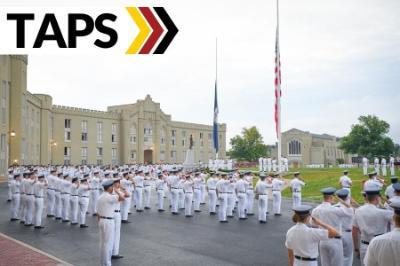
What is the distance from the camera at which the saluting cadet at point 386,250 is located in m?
4.25

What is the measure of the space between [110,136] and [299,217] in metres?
63.9

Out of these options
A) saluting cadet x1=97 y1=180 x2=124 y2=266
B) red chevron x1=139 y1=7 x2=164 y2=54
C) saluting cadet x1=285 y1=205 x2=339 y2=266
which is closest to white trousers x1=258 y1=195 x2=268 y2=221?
saluting cadet x1=97 y1=180 x2=124 y2=266

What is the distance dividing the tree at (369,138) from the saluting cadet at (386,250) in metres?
66.8

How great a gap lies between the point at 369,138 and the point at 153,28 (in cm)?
5824

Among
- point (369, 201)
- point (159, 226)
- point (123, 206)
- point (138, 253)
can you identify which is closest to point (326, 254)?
point (369, 201)

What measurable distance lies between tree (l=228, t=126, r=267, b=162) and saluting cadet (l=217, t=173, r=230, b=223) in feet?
217

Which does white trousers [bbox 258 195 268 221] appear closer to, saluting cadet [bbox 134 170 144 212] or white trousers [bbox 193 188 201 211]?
white trousers [bbox 193 188 201 211]

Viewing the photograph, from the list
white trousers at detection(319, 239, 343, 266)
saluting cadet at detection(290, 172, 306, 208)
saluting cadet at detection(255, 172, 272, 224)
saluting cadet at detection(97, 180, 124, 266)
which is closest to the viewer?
white trousers at detection(319, 239, 343, 266)

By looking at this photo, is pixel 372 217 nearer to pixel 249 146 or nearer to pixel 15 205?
pixel 15 205

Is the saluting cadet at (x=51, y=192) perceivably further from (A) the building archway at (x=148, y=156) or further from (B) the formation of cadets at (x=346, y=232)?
(A) the building archway at (x=148, y=156)

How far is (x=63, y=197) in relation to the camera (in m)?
16.8

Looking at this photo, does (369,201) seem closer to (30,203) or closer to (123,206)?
(123,206)

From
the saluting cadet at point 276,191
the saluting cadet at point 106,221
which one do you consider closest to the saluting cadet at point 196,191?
the saluting cadet at point 276,191

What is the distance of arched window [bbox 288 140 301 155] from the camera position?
91625mm
